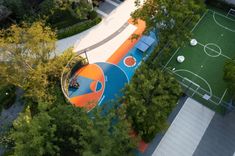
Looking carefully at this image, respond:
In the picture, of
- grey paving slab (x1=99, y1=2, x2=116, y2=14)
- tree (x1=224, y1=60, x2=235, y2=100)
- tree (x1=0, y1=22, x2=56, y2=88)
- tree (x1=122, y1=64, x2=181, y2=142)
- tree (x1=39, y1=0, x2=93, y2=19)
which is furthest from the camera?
grey paving slab (x1=99, y1=2, x2=116, y2=14)

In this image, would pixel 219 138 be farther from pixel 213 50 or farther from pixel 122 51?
pixel 122 51

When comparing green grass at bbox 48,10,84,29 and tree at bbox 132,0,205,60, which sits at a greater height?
tree at bbox 132,0,205,60

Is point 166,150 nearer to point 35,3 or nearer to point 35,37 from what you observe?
point 35,37

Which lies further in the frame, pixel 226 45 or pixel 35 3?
pixel 35 3

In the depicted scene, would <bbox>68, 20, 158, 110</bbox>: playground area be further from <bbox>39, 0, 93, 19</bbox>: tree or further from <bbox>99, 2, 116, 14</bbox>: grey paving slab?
<bbox>39, 0, 93, 19</bbox>: tree

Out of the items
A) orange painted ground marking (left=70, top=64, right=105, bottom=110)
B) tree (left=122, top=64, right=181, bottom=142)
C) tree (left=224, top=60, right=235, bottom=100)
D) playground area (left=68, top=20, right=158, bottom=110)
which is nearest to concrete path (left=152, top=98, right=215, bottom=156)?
tree (left=122, top=64, right=181, bottom=142)

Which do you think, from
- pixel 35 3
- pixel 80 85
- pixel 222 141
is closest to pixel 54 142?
pixel 80 85

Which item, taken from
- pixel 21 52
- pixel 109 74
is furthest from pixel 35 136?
pixel 109 74
